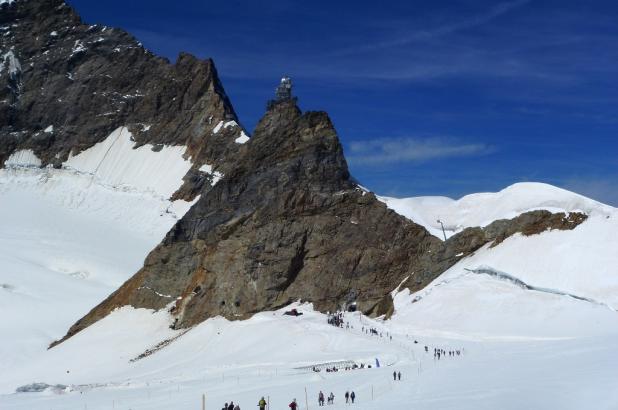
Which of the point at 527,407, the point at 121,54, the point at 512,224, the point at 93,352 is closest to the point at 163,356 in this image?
the point at 93,352

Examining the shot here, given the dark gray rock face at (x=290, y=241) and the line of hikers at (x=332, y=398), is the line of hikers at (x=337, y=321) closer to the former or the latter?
the dark gray rock face at (x=290, y=241)

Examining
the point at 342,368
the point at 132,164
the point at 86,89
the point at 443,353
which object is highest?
the point at 86,89

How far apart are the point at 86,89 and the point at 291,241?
9440 centimetres

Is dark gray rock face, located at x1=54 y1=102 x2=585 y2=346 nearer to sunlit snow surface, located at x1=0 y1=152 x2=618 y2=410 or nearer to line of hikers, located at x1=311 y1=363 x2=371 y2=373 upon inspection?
sunlit snow surface, located at x1=0 y1=152 x2=618 y2=410

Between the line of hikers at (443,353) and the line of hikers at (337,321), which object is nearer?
the line of hikers at (443,353)

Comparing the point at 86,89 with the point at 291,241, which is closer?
the point at 291,241

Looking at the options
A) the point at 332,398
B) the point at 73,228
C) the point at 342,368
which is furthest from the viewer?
the point at 73,228

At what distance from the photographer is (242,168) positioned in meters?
74.5

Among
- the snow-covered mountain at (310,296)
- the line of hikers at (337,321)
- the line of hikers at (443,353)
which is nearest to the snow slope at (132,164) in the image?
the snow-covered mountain at (310,296)

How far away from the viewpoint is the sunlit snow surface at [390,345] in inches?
1237

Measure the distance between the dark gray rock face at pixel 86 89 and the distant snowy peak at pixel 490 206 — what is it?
46.3m

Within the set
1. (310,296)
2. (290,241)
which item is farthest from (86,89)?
(310,296)

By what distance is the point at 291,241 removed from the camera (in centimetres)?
6662

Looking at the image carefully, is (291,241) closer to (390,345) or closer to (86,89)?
(390,345)
